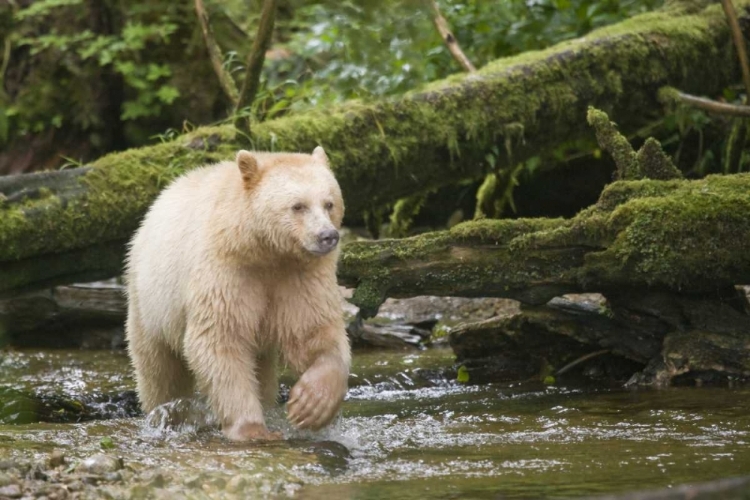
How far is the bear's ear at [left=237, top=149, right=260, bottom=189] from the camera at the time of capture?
5.71m

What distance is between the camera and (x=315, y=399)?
557cm

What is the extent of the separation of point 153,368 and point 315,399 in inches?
57.8

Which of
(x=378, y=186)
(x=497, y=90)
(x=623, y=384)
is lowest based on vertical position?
(x=623, y=384)

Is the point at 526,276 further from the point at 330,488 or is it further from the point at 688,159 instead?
the point at 688,159

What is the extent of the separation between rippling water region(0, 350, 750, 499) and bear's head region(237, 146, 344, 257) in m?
1.07

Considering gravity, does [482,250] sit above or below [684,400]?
above

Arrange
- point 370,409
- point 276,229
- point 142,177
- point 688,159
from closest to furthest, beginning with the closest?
point 276,229 < point 370,409 < point 142,177 < point 688,159

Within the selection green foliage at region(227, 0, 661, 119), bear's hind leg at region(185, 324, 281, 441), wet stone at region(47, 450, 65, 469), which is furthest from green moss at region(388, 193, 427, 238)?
wet stone at region(47, 450, 65, 469)

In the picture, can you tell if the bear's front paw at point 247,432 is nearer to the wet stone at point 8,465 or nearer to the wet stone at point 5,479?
the wet stone at point 8,465

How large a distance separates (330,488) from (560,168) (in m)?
7.40

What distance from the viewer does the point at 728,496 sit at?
2730 millimetres

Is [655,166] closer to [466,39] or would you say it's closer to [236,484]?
[236,484]

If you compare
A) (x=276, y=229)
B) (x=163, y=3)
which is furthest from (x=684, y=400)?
(x=163, y=3)

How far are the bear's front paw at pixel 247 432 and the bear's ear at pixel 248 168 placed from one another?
1.33 m
